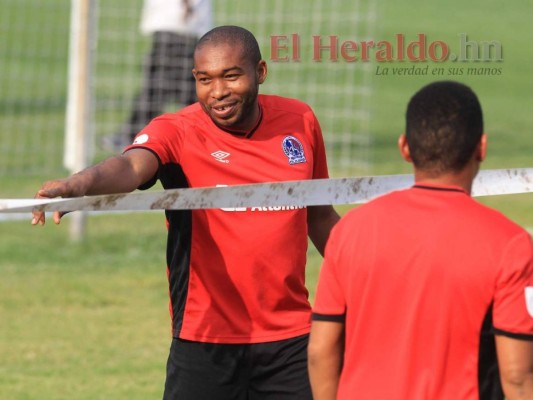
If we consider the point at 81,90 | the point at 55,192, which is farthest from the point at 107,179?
the point at 81,90

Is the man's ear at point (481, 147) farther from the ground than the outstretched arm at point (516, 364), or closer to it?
farther from the ground

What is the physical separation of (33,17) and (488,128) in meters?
8.83

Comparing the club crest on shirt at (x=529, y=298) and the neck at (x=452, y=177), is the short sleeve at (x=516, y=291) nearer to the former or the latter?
the club crest on shirt at (x=529, y=298)

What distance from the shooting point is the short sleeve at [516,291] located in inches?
131

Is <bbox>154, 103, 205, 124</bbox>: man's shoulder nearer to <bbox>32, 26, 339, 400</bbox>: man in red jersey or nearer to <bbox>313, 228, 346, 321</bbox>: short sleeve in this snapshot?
<bbox>32, 26, 339, 400</bbox>: man in red jersey

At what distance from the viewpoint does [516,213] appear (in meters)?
13.0

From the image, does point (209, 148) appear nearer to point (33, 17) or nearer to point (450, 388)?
point (450, 388)

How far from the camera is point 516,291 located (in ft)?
10.9

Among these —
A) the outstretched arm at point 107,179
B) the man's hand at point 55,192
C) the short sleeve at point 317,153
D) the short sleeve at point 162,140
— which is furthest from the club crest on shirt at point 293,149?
the man's hand at point 55,192

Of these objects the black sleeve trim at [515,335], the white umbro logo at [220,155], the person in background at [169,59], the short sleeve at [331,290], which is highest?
the person in background at [169,59]

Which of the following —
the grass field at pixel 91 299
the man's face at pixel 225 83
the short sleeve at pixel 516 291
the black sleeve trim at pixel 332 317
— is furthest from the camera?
the grass field at pixel 91 299

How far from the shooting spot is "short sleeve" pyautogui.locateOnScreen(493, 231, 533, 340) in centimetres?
333

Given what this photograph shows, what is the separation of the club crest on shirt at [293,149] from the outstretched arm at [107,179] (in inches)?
22.4

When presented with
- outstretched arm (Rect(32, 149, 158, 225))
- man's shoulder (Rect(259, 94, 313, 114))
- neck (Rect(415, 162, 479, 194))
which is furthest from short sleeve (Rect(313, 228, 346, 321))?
man's shoulder (Rect(259, 94, 313, 114))
